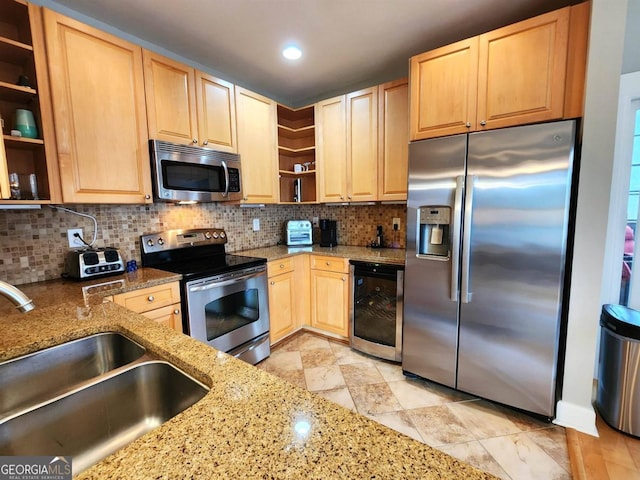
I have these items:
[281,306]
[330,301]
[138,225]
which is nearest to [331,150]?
[330,301]

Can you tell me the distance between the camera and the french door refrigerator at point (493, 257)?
1598 millimetres

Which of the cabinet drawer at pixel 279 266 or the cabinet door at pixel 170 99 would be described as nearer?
the cabinet door at pixel 170 99

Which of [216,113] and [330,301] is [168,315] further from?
[216,113]

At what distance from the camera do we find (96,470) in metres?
0.45

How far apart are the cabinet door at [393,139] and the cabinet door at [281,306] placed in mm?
1230

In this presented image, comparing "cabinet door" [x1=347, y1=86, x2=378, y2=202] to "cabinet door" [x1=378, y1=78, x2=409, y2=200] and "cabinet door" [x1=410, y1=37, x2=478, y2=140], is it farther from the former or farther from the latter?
"cabinet door" [x1=410, y1=37, x2=478, y2=140]

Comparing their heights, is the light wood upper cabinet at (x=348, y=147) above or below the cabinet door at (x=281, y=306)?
above

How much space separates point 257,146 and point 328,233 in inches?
46.0

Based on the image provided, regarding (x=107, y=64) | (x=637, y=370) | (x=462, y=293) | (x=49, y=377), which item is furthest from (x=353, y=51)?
(x=637, y=370)

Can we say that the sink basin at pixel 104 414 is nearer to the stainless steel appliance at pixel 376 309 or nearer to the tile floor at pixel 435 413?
the tile floor at pixel 435 413

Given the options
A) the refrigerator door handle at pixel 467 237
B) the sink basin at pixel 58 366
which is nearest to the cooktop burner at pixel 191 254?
the sink basin at pixel 58 366

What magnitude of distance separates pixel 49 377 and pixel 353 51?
106 inches

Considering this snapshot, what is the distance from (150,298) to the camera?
5.61ft

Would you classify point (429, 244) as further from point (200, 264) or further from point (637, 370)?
point (200, 264)
